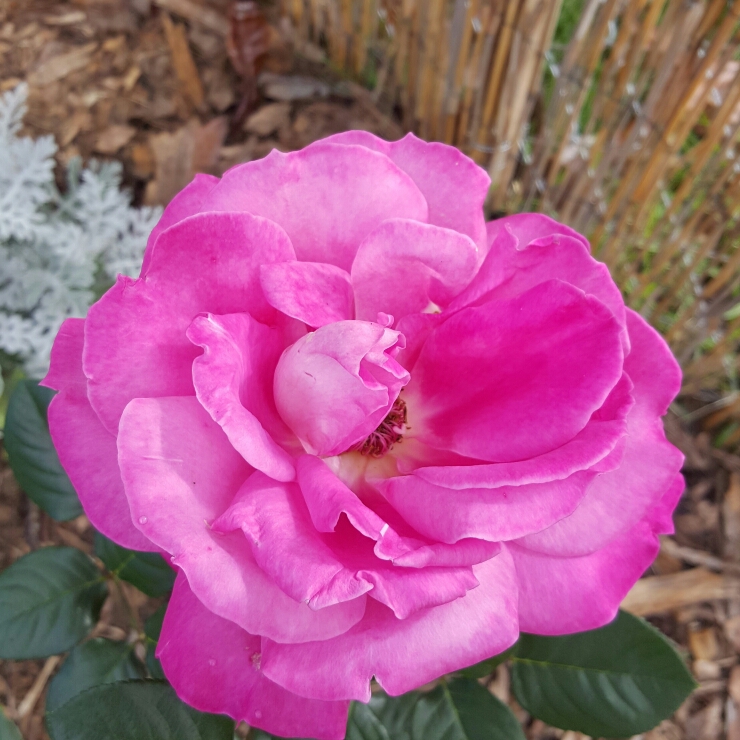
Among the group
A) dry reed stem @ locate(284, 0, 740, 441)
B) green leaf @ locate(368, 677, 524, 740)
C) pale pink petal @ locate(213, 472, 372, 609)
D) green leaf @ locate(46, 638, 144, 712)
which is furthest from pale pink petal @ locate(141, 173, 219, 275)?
dry reed stem @ locate(284, 0, 740, 441)

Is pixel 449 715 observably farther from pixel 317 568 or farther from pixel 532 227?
pixel 532 227

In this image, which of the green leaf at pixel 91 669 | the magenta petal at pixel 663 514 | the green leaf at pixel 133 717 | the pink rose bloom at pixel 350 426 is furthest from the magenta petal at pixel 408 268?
the green leaf at pixel 91 669

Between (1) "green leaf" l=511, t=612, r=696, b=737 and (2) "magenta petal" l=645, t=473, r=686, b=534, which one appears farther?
(1) "green leaf" l=511, t=612, r=696, b=737

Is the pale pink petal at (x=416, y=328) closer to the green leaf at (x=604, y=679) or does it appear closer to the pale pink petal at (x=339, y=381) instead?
the pale pink petal at (x=339, y=381)

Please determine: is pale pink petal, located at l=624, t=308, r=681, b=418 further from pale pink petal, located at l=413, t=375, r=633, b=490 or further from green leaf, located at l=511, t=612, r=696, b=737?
green leaf, located at l=511, t=612, r=696, b=737

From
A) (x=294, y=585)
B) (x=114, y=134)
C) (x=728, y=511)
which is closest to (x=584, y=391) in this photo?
(x=294, y=585)

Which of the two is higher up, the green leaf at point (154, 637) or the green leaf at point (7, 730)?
the green leaf at point (7, 730)

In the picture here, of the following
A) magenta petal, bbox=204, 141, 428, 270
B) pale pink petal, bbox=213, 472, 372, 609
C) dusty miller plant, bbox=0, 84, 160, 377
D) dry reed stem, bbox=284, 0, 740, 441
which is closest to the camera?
pale pink petal, bbox=213, 472, 372, 609
